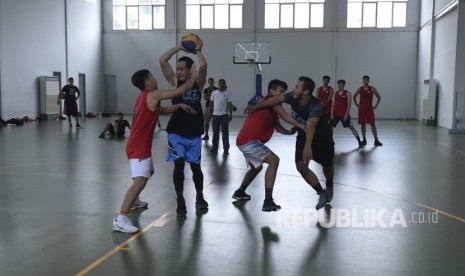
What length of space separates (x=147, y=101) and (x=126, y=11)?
86.1 feet

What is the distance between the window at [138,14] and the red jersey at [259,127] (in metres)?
24.4

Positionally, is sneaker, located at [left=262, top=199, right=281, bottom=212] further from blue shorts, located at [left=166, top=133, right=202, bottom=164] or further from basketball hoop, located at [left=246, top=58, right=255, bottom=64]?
basketball hoop, located at [left=246, top=58, right=255, bottom=64]

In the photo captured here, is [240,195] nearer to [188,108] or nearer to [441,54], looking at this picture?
[188,108]

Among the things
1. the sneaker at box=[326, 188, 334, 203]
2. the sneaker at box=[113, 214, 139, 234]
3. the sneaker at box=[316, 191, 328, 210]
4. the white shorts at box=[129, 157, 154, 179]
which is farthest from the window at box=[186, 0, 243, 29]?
the sneaker at box=[113, 214, 139, 234]

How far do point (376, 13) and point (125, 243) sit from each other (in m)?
25.7

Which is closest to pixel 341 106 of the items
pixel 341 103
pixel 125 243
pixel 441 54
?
pixel 341 103

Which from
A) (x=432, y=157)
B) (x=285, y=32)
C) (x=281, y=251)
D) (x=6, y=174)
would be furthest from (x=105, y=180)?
(x=285, y=32)

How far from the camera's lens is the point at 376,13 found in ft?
91.0

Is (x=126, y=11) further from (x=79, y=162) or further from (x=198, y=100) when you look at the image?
(x=198, y=100)

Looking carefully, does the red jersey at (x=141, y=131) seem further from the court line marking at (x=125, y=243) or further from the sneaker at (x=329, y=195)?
the sneaker at (x=329, y=195)

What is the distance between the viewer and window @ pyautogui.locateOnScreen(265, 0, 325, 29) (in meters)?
Answer: 28.1

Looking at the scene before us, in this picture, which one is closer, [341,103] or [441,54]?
[341,103]

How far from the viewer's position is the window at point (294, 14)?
2811 cm

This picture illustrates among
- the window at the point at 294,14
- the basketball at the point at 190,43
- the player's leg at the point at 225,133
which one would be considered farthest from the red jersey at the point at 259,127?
the window at the point at 294,14
